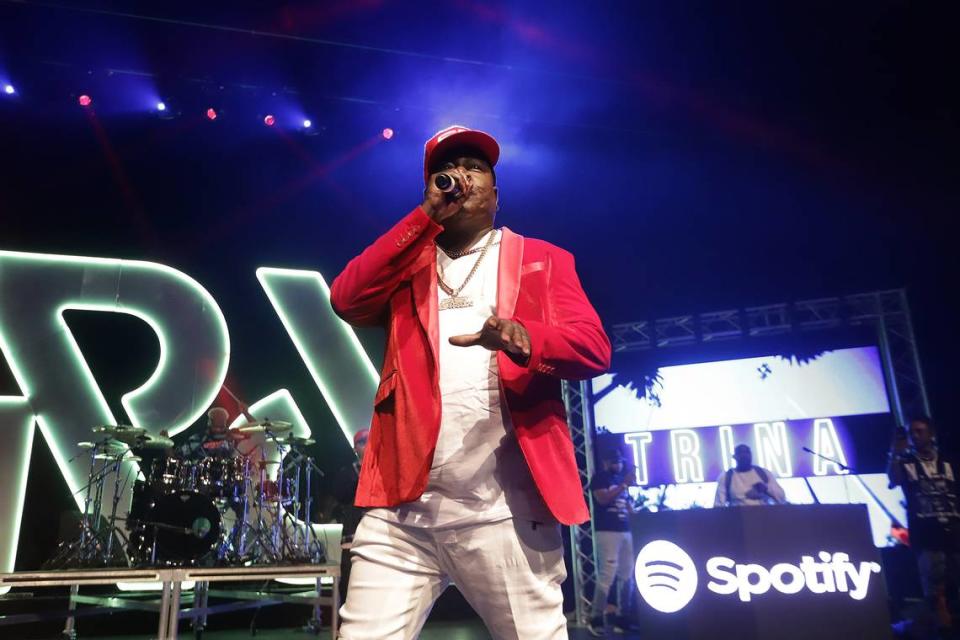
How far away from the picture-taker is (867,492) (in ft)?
24.1

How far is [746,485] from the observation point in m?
6.74

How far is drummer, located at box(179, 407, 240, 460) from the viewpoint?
605 cm

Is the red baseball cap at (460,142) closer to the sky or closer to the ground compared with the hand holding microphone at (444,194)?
closer to the sky

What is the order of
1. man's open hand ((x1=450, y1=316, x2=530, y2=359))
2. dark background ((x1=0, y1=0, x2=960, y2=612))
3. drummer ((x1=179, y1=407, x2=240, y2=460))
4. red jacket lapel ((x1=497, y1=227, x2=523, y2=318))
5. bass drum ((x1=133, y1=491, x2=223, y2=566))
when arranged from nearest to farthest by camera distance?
1. man's open hand ((x1=450, y1=316, x2=530, y2=359))
2. red jacket lapel ((x1=497, y1=227, x2=523, y2=318))
3. bass drum ((x1=133, y1=491, x2=223, y2=566))
4. drummer ((x1=179, y1=407, x2=240, y2=460))
5. dark background ((x1=0, y1=0, x2=960, y2=612))

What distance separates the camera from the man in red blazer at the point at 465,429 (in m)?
1.26

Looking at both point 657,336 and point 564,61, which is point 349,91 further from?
point 657,336

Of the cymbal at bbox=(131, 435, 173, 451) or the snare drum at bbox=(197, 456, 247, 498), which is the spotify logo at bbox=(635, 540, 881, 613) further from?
the cymbal at bbox=(131, 435, 173, 451)

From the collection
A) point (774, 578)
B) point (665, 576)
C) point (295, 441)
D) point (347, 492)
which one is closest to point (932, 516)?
point (774, 578)

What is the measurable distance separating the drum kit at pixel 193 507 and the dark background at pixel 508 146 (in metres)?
1.04

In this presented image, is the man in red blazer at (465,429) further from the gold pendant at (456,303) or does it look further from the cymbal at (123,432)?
the cymbal at (123,432)

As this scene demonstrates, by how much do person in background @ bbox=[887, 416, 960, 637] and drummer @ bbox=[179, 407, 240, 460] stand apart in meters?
6.22

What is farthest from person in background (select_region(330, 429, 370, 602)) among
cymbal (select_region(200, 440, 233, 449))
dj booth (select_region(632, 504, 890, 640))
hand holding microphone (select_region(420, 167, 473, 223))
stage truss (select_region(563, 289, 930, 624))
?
hand holding microphone (select_region(420, 167, 473, 223))

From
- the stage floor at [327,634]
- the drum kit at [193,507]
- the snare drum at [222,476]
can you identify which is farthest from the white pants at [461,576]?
the stage floor at [327,634]

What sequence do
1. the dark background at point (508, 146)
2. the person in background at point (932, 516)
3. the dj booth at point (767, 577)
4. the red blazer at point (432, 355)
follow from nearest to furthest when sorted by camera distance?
the red blazer at point (432, 355) < the dj booth at point (767, 577) < the person in background at point (932, 516) < the dark background at point (508, 146)
